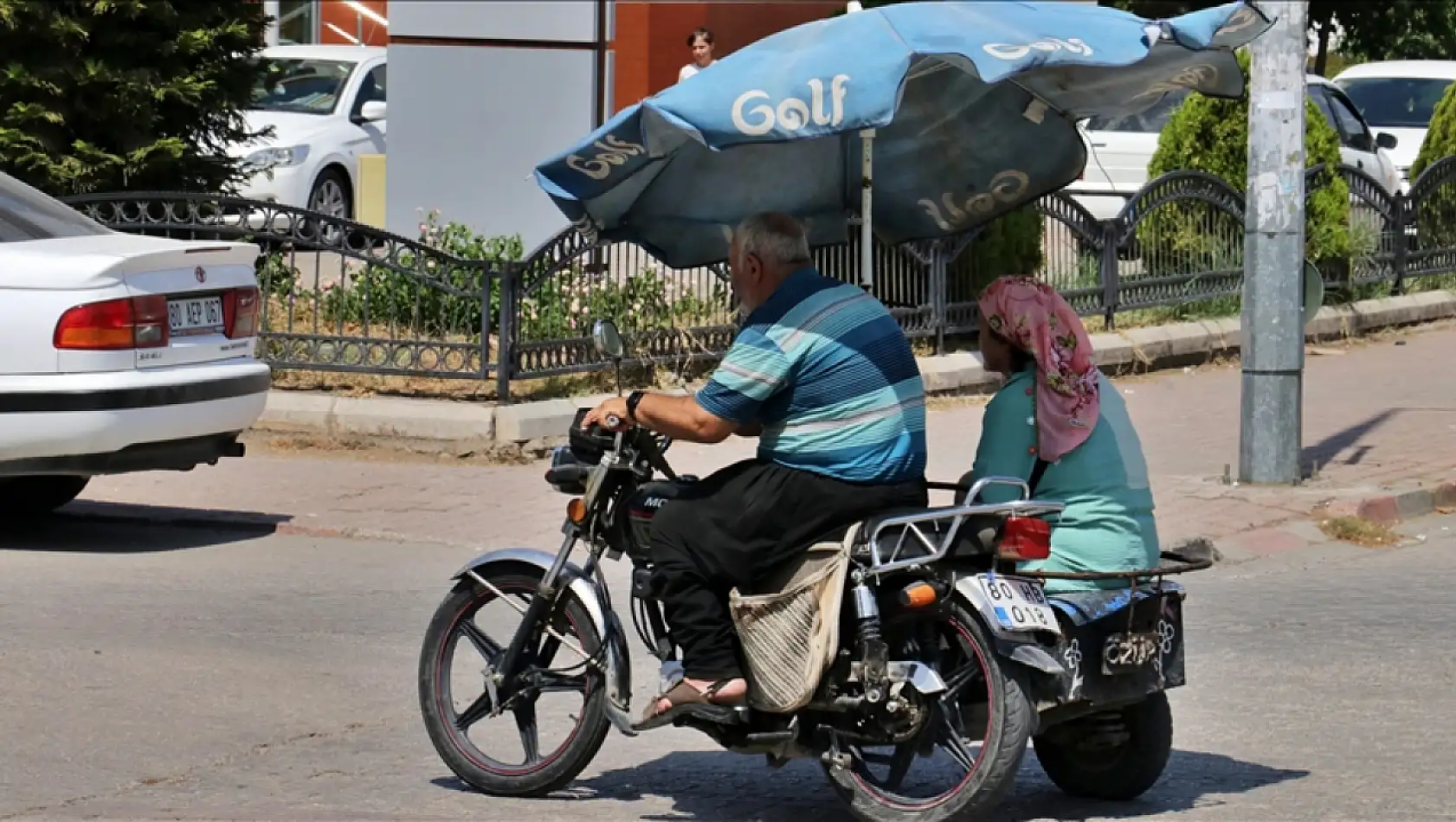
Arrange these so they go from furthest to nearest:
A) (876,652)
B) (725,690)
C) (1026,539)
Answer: (725,690)
(876,652)
(1026,539)

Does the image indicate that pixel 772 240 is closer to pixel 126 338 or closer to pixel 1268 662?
pixel 1268 662

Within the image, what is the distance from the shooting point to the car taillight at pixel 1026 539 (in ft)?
17.1

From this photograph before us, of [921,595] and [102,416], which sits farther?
[102,416]

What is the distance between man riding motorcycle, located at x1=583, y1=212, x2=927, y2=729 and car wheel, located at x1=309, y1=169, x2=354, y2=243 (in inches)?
538

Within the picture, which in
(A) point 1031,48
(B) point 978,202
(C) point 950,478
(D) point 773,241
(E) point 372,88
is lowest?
(C) point 950,478

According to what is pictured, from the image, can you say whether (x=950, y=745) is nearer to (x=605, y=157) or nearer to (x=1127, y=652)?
(x=1127, y=652)

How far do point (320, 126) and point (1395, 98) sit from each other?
40.7ft

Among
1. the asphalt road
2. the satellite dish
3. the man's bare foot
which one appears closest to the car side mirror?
the asphalt road

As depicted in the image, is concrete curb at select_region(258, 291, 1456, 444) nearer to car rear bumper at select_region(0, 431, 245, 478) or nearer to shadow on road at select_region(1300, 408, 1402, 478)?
shadow on road at select_region(1300, 408, 1402, 478)

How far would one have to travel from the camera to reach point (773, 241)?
558 centimetres

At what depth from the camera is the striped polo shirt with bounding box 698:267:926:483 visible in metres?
5.45

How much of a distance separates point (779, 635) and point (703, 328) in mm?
7386

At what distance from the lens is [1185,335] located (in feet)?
49.1

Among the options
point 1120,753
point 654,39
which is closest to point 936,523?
point 1120,753
